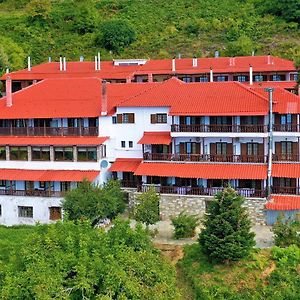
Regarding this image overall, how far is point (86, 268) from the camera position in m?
23.2

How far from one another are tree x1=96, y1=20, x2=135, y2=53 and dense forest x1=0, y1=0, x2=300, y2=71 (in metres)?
0.12

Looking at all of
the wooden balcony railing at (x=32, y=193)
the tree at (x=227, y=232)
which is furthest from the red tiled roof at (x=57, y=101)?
the tree at (x=227, y=232)

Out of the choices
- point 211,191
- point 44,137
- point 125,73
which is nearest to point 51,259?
point 211,191

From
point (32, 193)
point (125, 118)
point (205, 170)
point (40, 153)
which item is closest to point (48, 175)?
point (32, 193)

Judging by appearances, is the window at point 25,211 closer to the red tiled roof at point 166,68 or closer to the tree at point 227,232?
the tree at point 227,232

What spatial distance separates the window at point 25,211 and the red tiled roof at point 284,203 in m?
14.3

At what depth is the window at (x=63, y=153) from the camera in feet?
122

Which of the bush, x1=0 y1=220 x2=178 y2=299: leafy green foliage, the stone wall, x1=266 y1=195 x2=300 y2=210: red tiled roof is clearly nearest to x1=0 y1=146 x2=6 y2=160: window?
the stone wall

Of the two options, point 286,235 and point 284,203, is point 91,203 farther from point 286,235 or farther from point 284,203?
point 284,203

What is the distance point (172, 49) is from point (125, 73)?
20553 mm

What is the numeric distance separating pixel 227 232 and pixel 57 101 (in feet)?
57.5

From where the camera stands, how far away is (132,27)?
76250 mm

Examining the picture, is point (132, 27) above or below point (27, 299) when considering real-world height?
above

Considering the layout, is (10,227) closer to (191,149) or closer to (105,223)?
(105,223)
